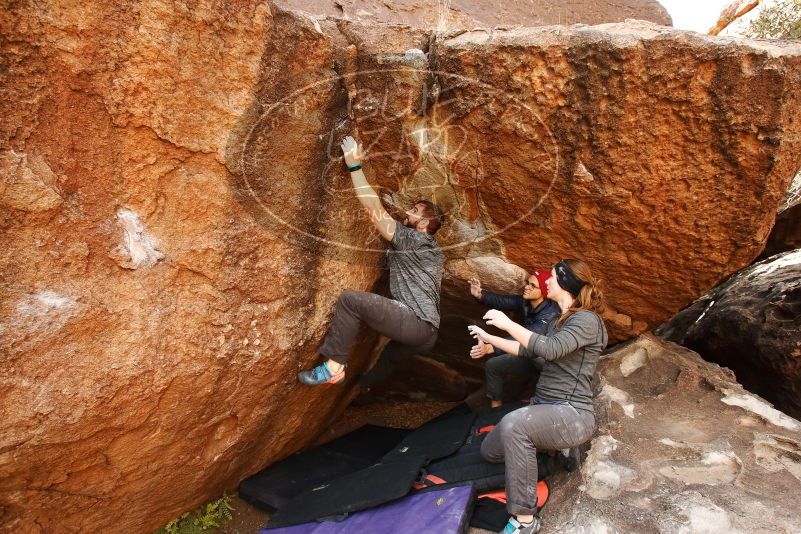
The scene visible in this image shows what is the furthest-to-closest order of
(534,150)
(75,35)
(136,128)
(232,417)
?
(232,417) < (534,150) < (136,128) < (75,35)

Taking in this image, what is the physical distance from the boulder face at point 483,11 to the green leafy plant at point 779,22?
2.22 metres

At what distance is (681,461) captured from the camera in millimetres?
2734

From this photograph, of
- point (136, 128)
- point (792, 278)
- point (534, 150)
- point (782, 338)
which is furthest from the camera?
point (792, 278)

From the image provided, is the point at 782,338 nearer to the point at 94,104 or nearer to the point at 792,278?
the point at 792,278

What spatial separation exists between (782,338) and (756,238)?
1.18 m

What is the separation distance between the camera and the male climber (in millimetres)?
3057

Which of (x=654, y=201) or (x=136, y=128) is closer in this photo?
(x=136, y=128)

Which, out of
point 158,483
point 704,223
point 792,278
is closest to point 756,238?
point 704,223

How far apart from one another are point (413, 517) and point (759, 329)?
2.80 meters

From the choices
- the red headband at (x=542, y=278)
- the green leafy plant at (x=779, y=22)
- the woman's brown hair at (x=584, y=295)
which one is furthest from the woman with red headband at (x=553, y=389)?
the green leafy plant at (x=779, y=22)

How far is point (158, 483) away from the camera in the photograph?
2980 millimetres

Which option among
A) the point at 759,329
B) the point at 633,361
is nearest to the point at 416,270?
the point at 633,361

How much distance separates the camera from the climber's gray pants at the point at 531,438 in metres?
2.59

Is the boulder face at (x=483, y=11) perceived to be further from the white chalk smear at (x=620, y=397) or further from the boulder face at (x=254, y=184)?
the white chalk smear at (x=620, y=397)
